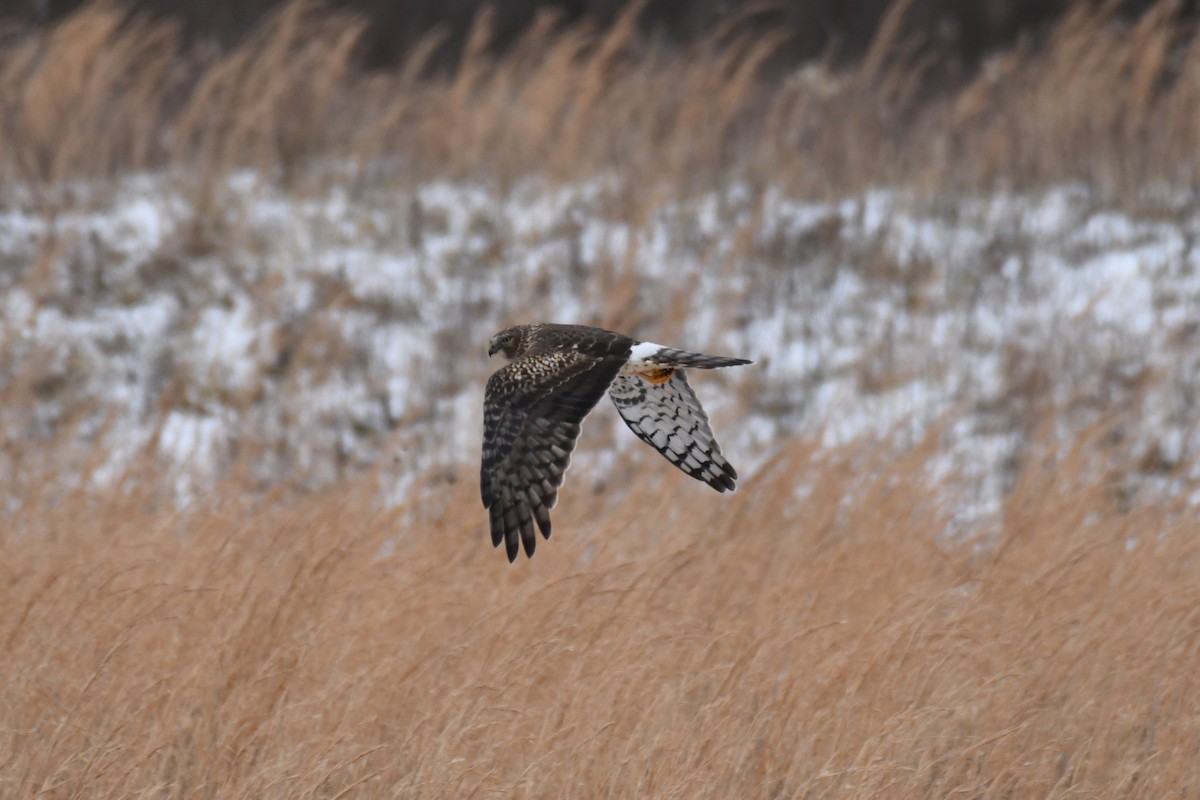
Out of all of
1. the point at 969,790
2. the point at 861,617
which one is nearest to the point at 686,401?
the point at 861,617

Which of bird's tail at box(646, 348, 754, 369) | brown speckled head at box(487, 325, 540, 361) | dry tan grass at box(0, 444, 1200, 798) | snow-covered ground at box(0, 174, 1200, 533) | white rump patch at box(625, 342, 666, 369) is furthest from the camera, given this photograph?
snow-covered ground at box(0, 174, 1200, 533)

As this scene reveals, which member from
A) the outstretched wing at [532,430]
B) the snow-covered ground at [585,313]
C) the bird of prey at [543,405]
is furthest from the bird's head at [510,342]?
the snow-covered ground at [585,313]

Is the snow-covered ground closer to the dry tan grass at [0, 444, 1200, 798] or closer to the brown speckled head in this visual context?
the dry tan grass at [0, 444, 1200, 798]

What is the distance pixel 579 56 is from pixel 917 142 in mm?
2641

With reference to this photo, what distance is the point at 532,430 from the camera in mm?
3584

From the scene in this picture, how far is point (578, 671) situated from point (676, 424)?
91cm

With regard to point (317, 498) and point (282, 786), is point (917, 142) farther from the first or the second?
point (282, 786)

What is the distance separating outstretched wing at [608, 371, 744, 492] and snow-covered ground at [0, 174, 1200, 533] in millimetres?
1836

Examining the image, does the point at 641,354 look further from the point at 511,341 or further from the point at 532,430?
the point at 511,341

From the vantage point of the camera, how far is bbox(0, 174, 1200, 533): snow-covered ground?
6.72 meters

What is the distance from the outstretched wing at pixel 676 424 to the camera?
14.1ft

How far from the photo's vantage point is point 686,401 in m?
4.32

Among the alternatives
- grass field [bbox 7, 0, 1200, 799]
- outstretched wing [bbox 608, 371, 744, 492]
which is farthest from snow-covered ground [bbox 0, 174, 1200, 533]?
outstretched wing [bbox 608, 371, 744, 492]

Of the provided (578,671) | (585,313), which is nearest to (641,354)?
(578,671)
